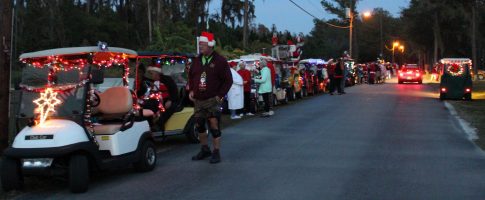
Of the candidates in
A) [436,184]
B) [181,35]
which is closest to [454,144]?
[436,184]

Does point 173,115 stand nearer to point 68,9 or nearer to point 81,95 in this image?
point 81,95

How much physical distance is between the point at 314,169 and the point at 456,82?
689 inches

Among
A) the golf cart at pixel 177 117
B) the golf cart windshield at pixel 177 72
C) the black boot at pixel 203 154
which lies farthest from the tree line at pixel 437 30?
the black boot at pixel 203 154

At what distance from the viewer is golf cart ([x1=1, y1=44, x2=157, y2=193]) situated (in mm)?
7133

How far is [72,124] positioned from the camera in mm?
7398

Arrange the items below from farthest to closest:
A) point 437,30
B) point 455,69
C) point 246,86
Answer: point 437,30, point 455,69, point 246,86

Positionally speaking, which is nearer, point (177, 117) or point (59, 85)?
point (59, 85)

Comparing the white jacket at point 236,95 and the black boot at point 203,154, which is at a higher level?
the white jacket at point 236,95

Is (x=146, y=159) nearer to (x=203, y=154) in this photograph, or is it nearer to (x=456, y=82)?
(x=203, y=154)

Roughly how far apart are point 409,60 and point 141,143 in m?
119

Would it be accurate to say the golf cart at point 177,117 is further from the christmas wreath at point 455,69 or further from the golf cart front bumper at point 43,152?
the christmas wreath at point 455,69

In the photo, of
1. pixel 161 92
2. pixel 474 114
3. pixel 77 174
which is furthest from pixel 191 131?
pixel 474 114

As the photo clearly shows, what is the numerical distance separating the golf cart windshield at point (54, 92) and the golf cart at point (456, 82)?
64.3 feet

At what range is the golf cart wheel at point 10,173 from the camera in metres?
7.25
